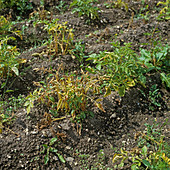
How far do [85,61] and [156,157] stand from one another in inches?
68.6

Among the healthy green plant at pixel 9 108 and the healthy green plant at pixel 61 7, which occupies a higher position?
the healthy green plant at pixel 61 7

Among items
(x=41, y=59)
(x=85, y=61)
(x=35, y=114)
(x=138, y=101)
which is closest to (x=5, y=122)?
(x=35, y=114)

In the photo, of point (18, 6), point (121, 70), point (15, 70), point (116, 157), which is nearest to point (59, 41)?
point (15, 70)

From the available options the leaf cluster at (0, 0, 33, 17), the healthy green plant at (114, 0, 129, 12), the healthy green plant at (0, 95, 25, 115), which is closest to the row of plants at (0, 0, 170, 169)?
the healthy green plant at (0, 95, 25, 115)

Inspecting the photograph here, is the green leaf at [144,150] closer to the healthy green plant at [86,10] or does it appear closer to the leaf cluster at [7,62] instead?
the leaf cluster at [7,62]

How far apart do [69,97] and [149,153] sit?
3.61 ft

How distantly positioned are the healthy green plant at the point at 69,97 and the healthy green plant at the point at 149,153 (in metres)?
0.59

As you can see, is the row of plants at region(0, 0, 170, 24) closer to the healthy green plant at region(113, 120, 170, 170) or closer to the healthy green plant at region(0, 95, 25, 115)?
the healthy green plant at region(0, 95, 25, 115)

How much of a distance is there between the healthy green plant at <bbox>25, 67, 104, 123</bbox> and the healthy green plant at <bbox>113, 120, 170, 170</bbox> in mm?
592

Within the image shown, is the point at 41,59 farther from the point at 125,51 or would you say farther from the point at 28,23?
the point at 125,51

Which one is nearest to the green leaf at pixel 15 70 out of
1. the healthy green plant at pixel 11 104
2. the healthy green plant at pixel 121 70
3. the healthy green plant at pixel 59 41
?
the healthy green plant at pixel 11 104

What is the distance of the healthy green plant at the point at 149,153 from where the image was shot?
2709 mm

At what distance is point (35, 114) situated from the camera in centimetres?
320

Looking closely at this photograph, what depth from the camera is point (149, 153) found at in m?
2.89
